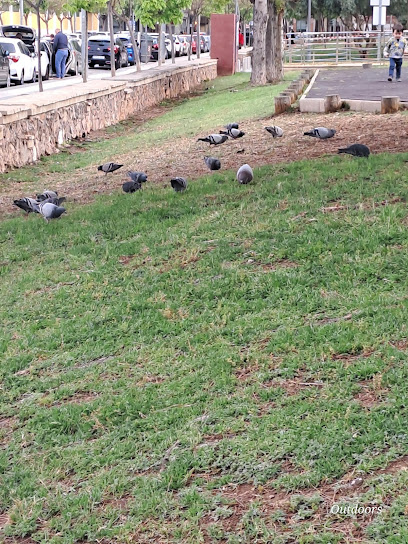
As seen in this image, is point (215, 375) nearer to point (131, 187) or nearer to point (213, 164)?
point (131, 187)

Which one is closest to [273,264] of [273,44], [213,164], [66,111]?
[213,164]

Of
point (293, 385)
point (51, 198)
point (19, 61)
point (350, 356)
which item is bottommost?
point (293, 385)

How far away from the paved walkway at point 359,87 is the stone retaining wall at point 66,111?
17.5ft

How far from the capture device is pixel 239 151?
497 inches

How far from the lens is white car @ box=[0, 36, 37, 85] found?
94.8ft

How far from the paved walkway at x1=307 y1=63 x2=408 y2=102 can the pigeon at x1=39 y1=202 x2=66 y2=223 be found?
936 cm

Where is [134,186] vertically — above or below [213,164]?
below

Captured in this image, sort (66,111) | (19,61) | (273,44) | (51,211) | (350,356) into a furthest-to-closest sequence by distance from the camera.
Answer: (19,61) < (273,44) < (66,111) < (51,211) < (350,356)

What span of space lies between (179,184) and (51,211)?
1.50m

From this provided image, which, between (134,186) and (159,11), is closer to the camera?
(134,186)

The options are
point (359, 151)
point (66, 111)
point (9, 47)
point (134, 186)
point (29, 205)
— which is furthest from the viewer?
point (9, 47)

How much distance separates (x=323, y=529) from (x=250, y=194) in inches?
225

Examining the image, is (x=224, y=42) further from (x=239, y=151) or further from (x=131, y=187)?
(x=131, y=187)

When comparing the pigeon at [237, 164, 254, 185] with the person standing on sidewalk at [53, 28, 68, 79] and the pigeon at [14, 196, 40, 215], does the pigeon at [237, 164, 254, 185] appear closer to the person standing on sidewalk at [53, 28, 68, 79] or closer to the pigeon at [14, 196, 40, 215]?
the pigeon at [14, 196, 40, 215]
